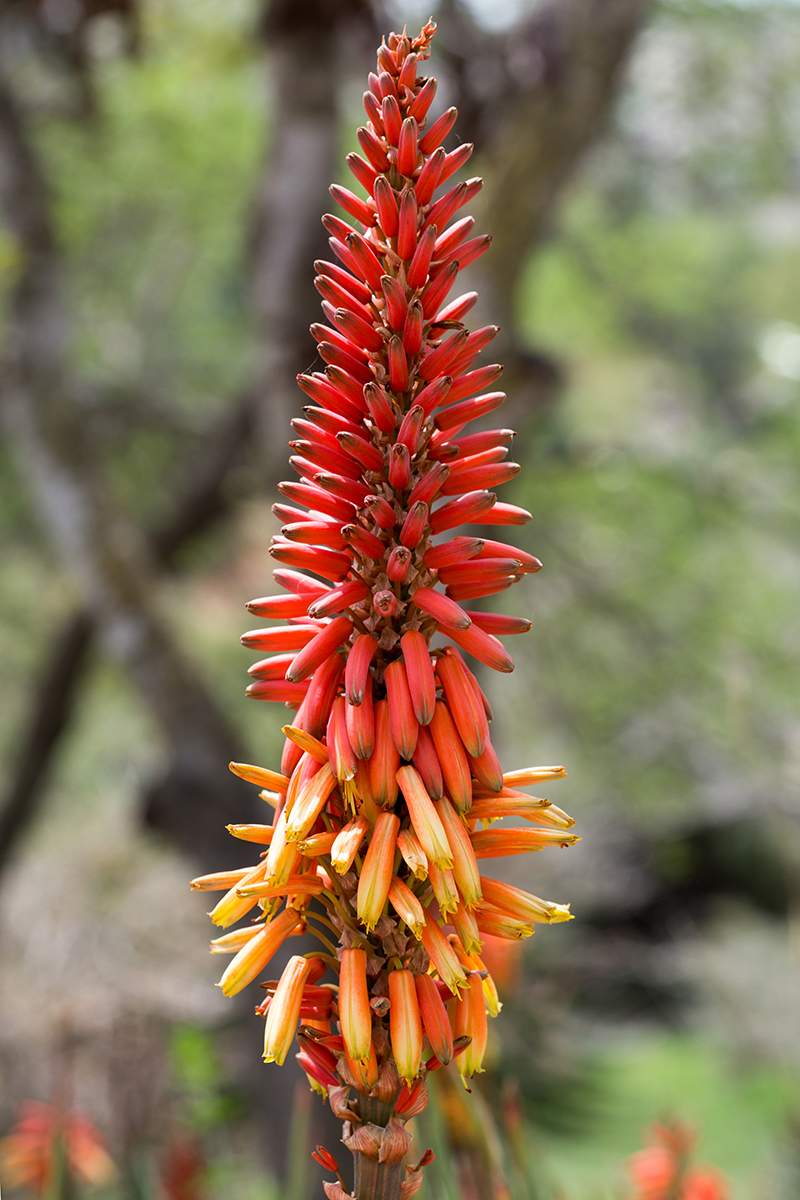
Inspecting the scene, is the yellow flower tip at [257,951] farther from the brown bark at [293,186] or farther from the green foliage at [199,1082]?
the green foliage at [199,1082]

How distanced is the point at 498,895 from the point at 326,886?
0.56ft

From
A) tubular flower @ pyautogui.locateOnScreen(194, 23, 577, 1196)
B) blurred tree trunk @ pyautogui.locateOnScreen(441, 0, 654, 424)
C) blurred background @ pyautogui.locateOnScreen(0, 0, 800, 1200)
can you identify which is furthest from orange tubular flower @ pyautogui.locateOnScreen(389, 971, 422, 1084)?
blurred tree trunk @ pyautogui.locateOnScreen(441, 0, 654, 424)

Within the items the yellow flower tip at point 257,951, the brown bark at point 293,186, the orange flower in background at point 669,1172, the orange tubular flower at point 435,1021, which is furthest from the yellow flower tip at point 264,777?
the brown bark at point 293,186

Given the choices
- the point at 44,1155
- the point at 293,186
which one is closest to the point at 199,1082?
the point at 44,1155

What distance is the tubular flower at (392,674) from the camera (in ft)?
2.82

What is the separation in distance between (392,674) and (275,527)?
632 cm

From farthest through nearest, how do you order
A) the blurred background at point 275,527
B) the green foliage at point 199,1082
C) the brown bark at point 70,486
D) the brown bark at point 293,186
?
the green foliage at point 199,1082
the brown bark at point 70,486
the blurred background at point 275,527
the brown bark at point 293,186

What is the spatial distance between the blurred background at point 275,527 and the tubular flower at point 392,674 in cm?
188

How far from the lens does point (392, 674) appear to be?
2.93 feet

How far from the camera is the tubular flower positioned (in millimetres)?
859

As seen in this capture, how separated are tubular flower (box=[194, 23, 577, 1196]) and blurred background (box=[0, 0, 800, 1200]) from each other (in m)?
1.88

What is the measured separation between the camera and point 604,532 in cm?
677

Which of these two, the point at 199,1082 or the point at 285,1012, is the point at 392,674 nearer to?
the point at 285,1012

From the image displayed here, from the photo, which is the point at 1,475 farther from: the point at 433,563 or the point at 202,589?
the point at 433,563
